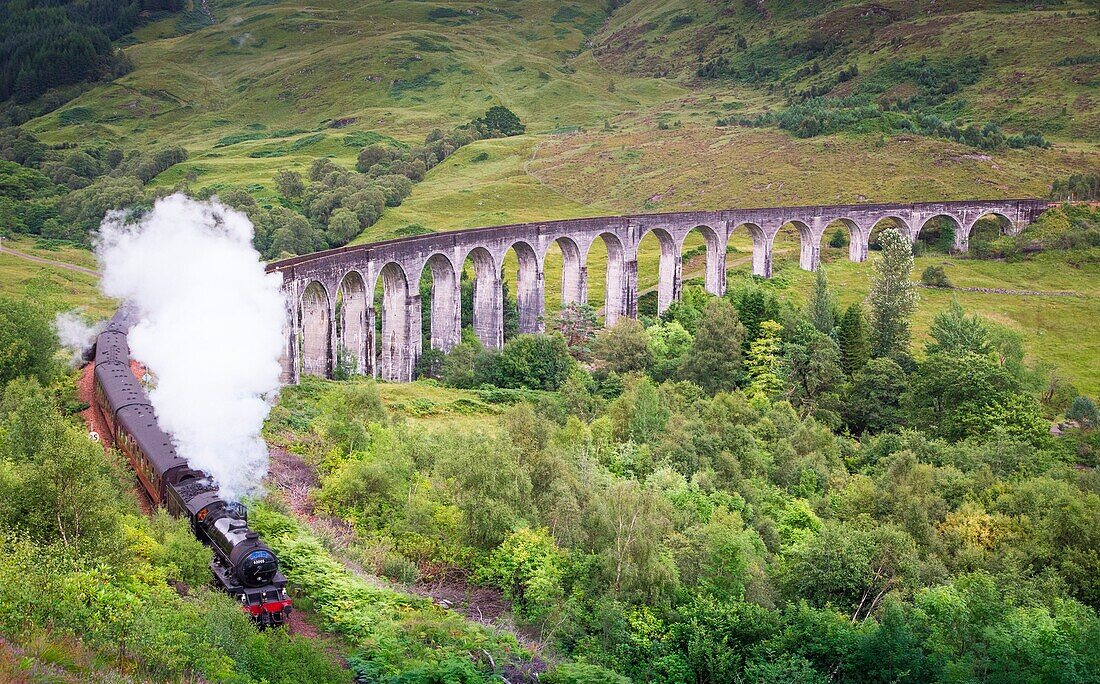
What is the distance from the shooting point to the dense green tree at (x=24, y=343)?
34938mm

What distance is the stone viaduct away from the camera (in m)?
51.1

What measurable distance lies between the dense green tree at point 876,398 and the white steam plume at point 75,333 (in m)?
40.6

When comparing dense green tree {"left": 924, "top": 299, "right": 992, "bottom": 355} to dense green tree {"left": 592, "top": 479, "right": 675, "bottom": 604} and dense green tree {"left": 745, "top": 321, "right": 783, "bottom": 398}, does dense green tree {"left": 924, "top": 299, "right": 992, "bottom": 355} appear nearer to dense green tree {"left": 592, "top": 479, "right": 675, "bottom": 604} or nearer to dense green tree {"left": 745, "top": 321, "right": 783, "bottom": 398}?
dense green tree {"left": 745, "top": 321, "right": 783, "bottom": 398}

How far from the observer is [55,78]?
170 meters

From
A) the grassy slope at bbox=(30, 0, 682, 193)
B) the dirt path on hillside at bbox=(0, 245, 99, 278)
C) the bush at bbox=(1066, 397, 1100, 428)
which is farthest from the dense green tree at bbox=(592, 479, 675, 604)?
the grassy slope at bbox=(30, 0, 682, 193)

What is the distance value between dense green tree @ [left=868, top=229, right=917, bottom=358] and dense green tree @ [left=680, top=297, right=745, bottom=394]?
395 inches

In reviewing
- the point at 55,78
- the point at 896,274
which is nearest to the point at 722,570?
the point at 896,274

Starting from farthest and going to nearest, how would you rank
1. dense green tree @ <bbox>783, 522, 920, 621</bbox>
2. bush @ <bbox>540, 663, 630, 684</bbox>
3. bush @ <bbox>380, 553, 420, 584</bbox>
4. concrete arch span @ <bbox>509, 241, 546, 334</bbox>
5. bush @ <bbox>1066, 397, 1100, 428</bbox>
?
concrete arch span @ <bbox>509, 241, 546, 334</bbox> < bush @ <bbox>1066, 397, 1100, 428</bbox> < dense green tree @ <bbox>783, 522, 920, 621</bbox> < bush @ <bbox>380, 553, 420, 584</bbox> < bush @ <bbox>540, 663, 630, 684</bbox>

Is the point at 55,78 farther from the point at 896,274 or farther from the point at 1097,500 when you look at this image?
the point at 1097,500

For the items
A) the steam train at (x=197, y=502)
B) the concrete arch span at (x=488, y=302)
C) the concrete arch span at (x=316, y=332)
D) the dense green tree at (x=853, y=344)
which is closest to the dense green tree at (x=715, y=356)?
the dense green tree at (x=853, y=344)

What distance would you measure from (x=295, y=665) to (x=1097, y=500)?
27336 millimetres

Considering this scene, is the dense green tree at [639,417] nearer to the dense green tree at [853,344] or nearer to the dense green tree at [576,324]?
the dense green tree at [853,344]

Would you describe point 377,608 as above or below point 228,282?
below

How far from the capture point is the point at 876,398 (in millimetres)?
54406
